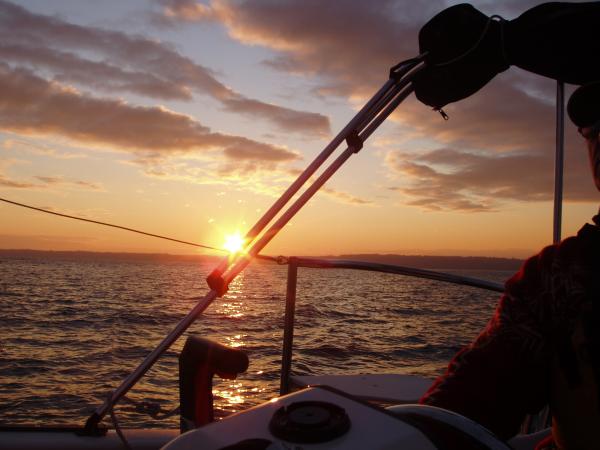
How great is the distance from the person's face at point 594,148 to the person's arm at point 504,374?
31 centimetres

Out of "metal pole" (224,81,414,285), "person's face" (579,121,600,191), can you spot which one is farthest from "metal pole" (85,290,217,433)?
"person's face" (579,121,600,191)

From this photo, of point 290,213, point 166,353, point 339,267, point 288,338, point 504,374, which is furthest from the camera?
point 166,353

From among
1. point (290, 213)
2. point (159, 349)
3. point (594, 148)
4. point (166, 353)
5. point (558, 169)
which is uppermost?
point (558, 169)

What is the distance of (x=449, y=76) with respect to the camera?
2.56 meters

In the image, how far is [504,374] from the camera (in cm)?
129

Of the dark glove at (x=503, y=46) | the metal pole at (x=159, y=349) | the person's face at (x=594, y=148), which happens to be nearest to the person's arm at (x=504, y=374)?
the person's face at (x=594, y=148)

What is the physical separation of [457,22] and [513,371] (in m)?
1.74

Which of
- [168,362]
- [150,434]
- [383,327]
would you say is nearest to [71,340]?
[168,362]

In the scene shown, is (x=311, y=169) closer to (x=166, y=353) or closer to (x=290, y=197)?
(x=290, y=197)

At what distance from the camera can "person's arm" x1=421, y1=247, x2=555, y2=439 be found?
1273 millimetres

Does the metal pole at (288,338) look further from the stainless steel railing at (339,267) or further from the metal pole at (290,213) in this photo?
the metal pole at (290,213)

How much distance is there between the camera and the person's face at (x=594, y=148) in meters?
1.37

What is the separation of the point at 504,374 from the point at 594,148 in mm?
629

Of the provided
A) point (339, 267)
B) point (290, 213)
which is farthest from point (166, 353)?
point (290, 213)
